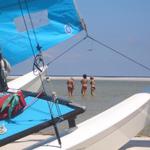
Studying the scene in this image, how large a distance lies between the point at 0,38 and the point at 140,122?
1961 millimetres

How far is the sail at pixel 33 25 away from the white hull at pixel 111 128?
0.97 m

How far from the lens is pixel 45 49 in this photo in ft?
19.4

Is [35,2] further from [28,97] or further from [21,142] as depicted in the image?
[21,142]

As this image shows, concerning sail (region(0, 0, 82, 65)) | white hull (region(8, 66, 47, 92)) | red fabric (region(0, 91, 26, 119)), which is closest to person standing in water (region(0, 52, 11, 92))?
sail (region(0, 0, 82, 65))

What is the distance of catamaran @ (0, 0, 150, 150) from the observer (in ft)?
18.3

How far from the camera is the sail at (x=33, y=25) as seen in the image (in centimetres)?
575

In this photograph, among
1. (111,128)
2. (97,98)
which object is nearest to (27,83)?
(111,128)

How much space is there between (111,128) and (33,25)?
137 cm

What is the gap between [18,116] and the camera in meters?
5.71

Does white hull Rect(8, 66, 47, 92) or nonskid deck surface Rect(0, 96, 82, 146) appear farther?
white hull Rect(8, 66, 47, 92)

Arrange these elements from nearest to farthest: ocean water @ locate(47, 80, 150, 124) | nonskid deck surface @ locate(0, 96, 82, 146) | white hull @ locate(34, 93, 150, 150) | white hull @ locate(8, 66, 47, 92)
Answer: nonskid deck surface @ locate(0, 96, 82, 146) → white hull @ locate(34, 93, 150, 150) → white hull @ locate(8, 66, 47, 92) → ocean water @ locate(47, 80, 150, 124)

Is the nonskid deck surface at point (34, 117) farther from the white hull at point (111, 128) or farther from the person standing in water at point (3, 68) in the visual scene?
the person standing in water at point (3, 68)

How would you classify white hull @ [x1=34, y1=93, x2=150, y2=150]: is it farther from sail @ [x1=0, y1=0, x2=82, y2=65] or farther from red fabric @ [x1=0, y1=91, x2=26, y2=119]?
sail @ [x1=0, y1=0, x2=82, y2=65]

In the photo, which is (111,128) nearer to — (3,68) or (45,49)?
(45,49)
